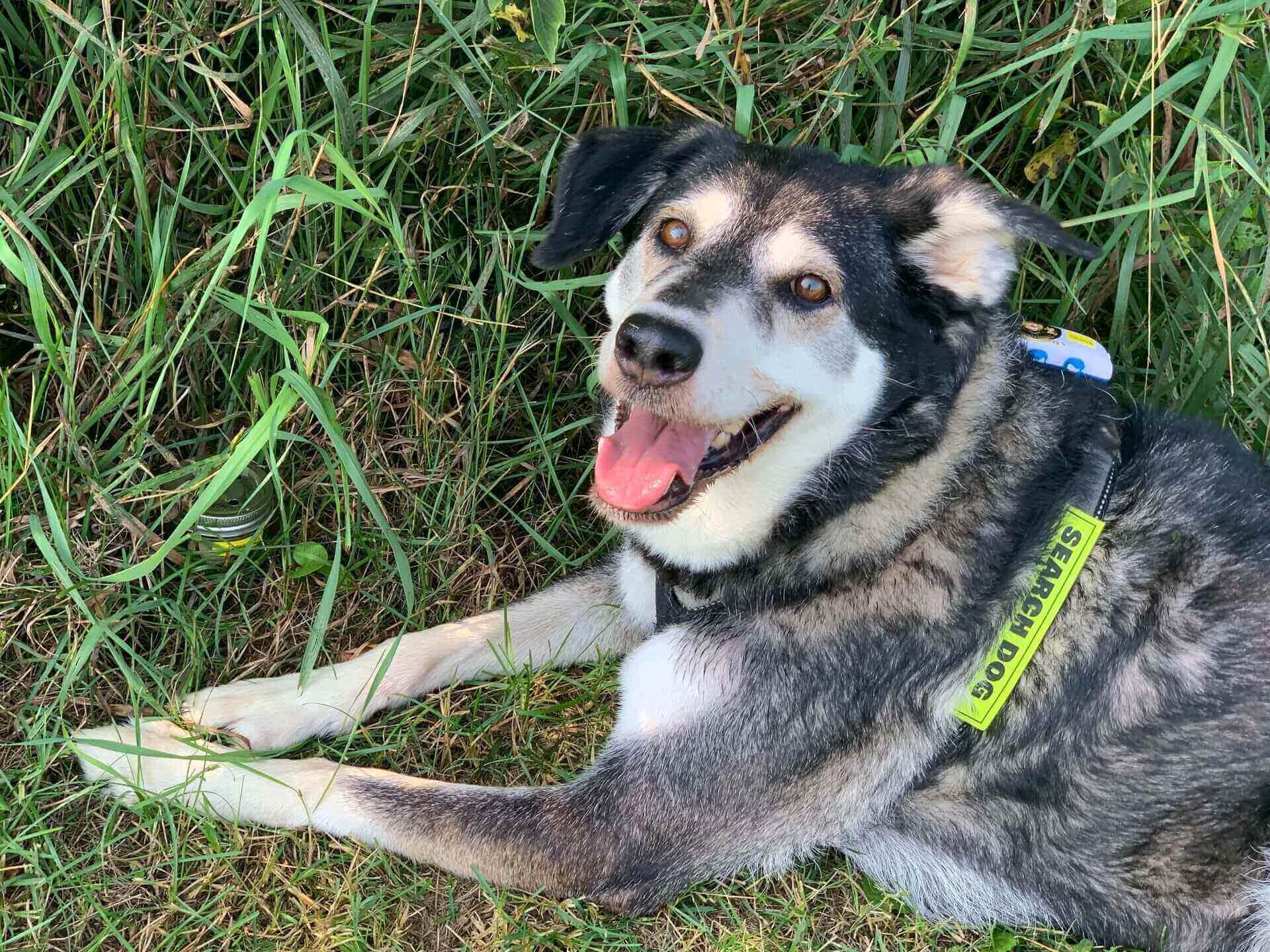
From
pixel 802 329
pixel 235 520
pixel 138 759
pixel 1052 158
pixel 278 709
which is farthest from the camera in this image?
pixel 1052 158

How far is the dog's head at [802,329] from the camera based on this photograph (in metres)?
2.49

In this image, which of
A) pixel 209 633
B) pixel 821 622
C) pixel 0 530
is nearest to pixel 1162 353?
pixel 821 622

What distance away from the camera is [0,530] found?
2996 millimetres

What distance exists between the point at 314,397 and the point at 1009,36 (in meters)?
2.51

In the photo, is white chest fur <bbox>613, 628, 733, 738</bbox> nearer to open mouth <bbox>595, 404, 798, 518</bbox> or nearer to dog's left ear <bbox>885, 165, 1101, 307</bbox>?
open mouth <bbox>595, 404, 798, 518</bbox>

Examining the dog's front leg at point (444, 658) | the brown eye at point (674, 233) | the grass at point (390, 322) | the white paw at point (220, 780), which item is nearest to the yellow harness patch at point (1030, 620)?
the grass at point (390, 322)

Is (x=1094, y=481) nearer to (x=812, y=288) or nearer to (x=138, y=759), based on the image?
(x=812, y=288)

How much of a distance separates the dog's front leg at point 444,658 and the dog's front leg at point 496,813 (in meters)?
0.15

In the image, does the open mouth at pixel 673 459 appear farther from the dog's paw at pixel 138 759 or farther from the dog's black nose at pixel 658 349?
the dog's paw at pixel 138 759

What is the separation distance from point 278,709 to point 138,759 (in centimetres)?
37

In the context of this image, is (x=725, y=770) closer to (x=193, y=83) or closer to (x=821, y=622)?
(x=821, y=622)

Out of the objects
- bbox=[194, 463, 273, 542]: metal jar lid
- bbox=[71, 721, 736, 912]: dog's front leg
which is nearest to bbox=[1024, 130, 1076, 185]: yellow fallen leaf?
bbox=[71, 721, 736, 912]: dog's front leg

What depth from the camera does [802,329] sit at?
2.55m

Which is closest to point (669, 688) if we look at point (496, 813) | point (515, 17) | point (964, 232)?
point (496, 813)
